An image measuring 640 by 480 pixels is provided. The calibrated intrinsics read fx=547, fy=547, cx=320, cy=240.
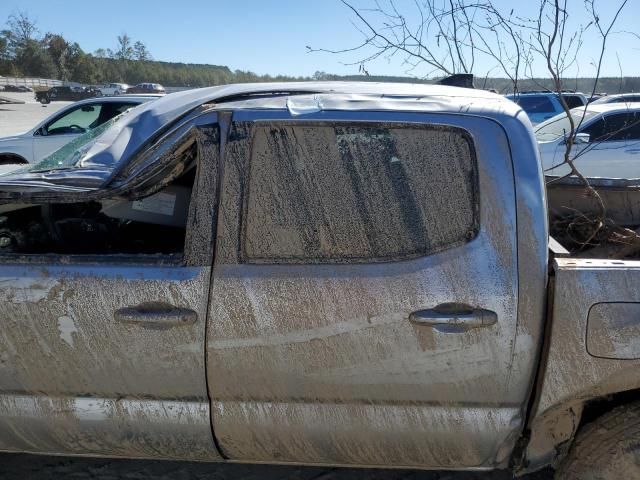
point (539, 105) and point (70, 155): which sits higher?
point (539, 105)

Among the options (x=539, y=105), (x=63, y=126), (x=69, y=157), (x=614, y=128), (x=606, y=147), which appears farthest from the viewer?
(x=539, y=105)

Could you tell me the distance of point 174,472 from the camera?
2.65 m

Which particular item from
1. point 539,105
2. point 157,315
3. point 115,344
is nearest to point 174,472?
point 115,344

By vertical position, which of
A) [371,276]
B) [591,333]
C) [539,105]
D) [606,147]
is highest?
[539,105]

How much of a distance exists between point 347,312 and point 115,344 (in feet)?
2.80

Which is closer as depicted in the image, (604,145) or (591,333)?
(591,333)

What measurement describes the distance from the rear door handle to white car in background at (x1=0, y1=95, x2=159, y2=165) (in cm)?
778

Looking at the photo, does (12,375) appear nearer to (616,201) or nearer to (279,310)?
(279,310)

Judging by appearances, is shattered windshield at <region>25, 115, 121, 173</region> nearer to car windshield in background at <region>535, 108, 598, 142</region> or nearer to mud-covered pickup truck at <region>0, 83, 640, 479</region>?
mud-covered pickup truck at <region>0, 83, 640, 479</region>

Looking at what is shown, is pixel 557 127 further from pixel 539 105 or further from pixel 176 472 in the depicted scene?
pixel 176 472

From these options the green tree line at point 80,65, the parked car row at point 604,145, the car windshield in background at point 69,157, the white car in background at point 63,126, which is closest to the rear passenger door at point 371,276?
the car windshield in background at point 69,157

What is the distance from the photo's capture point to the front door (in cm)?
196

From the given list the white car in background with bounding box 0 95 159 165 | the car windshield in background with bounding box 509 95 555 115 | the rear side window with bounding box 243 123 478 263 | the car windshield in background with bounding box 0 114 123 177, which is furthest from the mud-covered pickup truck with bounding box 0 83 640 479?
the car windshield in background with bounding box 509 95 555 115

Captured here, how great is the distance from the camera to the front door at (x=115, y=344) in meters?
1.96
